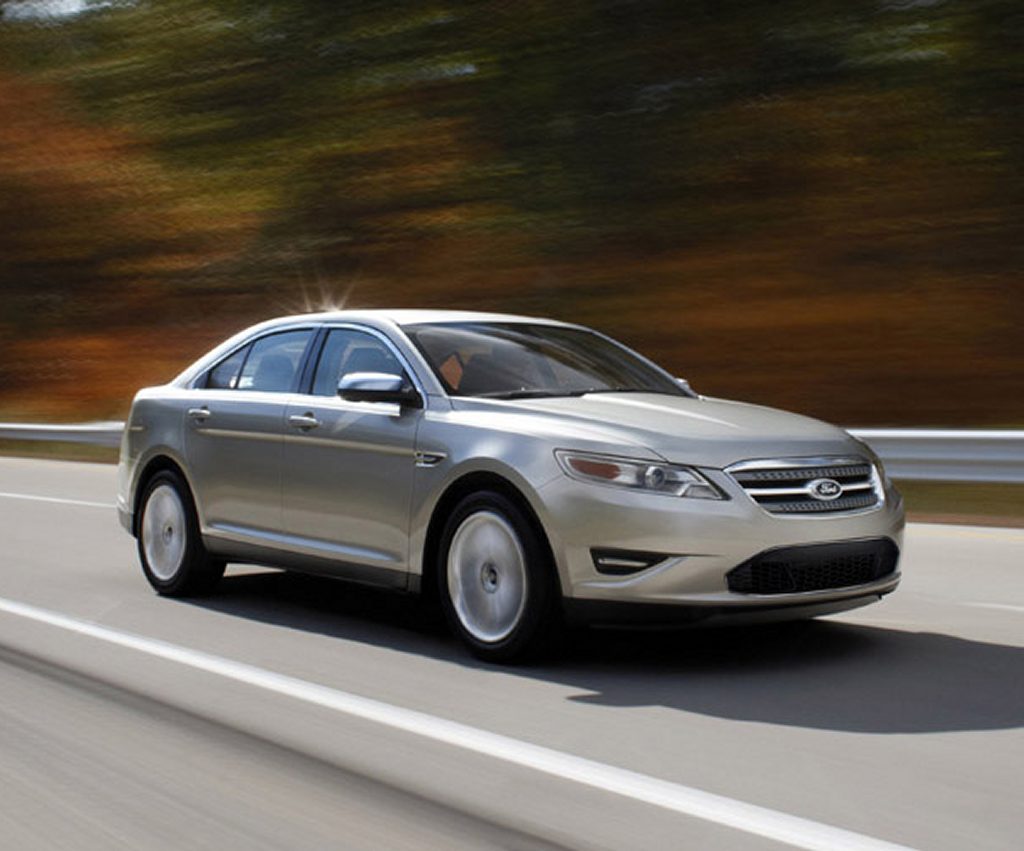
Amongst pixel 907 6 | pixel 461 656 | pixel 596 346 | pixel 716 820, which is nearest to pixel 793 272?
pixel 907 6

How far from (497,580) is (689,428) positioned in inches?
39.5

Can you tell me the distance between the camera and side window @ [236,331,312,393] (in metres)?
8.29

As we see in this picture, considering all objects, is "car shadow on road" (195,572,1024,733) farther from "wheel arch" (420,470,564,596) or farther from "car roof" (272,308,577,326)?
"car roof" (272,308,577,326)

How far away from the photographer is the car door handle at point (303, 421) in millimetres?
7791

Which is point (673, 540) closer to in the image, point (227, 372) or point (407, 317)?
point (407, 317)

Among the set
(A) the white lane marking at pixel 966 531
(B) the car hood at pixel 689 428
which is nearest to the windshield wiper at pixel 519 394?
(B) the car hood at pixel 689 428

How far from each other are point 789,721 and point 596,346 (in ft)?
10.1

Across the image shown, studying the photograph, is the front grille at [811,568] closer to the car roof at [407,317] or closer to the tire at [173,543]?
the car roof at [407,317]

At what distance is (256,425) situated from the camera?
821 cm

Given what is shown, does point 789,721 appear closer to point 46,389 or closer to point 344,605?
point 344,605

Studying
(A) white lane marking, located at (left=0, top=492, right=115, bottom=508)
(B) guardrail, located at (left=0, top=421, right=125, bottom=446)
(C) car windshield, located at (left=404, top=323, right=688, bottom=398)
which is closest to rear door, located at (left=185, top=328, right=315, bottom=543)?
(C) car windshield, located at (left=404, top=323, right=688, bottom=398)

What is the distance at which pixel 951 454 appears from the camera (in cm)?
1235

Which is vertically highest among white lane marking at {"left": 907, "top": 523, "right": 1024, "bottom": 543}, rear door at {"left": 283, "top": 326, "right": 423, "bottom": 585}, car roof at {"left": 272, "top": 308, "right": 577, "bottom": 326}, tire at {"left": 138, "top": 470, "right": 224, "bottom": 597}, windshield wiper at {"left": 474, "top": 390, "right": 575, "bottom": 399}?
car roof at {"left": 272, "top": 308, "right": 577, "bottom": 326}

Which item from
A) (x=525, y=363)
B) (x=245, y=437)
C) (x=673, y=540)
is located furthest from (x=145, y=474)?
(x=673, y=540)
